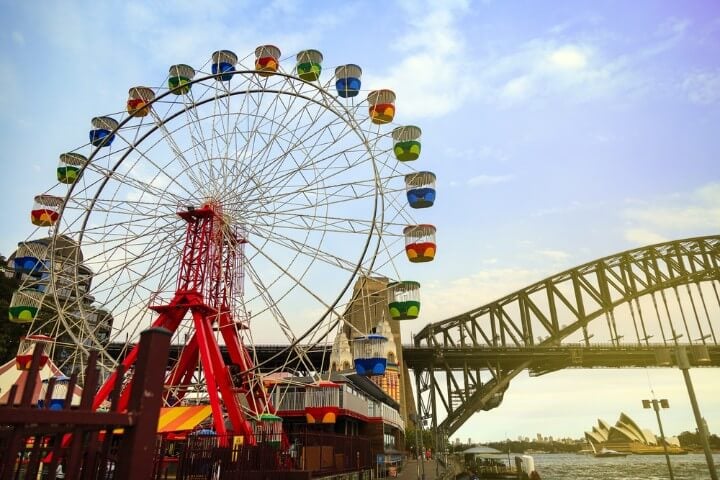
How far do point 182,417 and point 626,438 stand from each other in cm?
15355

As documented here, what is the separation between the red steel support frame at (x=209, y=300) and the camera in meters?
24.0

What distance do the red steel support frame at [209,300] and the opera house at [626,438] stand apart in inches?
5823

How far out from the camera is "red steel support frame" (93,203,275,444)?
78.7 feet

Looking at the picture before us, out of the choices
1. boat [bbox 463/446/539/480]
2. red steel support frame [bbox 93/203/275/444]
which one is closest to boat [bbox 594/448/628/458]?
boat [bbox 463/446/539/480]

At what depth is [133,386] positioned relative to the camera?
4.53 metres

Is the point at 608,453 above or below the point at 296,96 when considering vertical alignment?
below

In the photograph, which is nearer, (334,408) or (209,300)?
(209,300)

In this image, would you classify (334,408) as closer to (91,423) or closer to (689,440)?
(91,423)

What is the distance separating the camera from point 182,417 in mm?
24203

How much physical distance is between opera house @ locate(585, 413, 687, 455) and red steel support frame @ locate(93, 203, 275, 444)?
485 ft

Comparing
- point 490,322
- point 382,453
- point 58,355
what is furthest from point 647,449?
point 58,355

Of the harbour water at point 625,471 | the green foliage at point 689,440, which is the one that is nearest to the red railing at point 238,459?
the harbour water at point 625,471

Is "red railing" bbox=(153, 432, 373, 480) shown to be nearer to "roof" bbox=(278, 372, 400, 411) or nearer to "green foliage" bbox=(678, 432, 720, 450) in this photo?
"roof" bbox=(278, 372, 400, 411)

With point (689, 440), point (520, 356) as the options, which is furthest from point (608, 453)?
point (520, 356)
